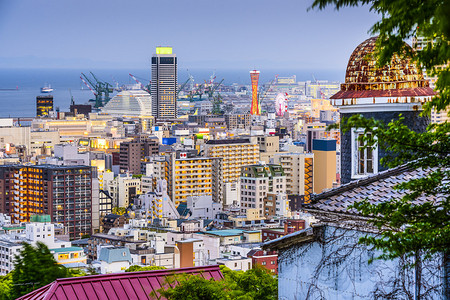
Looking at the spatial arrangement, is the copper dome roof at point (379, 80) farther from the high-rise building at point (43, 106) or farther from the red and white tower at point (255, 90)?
the high-rise building at point (43, 106)

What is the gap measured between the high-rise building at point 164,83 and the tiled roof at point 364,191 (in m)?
108

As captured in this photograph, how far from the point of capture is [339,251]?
462 centimetres

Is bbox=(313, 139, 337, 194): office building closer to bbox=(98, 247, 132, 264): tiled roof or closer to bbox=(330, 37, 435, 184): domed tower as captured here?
bbox=(98, 247, 132, 264): tiled roof

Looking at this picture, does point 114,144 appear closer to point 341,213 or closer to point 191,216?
point 191,216

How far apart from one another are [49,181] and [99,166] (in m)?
14.5

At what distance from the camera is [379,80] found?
7047 mm

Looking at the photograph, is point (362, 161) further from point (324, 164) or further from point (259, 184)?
point (324, 164)

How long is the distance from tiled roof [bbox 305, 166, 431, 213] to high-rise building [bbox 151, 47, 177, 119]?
354ft

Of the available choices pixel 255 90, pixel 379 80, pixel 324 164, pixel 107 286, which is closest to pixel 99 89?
pixel 255 90

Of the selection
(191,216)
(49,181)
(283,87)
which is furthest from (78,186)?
(283,87)

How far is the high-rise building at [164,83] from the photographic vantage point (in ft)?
→ 374

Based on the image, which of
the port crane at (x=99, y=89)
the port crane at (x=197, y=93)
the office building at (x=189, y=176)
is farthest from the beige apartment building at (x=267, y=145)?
the port crane at (x=197, y=93)

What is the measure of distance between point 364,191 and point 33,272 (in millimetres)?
6777

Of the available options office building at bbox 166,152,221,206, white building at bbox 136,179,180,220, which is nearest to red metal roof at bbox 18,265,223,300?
white building at bbox 136,179,180,220
